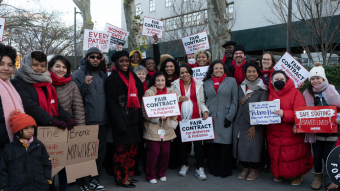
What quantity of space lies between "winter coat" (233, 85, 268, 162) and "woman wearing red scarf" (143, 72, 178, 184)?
3.87 ft

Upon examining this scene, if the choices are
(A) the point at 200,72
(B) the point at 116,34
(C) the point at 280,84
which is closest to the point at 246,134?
(C) the point at 280,84

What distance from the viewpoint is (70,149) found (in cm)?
392

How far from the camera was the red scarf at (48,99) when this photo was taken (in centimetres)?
368

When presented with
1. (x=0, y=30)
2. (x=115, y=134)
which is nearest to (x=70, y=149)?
(x=115, y=134)

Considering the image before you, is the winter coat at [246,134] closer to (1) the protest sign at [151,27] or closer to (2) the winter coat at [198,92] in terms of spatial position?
(2) the winter coat at [198,92]

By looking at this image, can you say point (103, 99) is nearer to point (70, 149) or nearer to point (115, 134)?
point (115, 134)

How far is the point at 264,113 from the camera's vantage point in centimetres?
451

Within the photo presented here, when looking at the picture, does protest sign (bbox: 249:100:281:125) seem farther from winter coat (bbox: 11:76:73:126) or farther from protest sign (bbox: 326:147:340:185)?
winter coat (bbox: 11:76:73:126)

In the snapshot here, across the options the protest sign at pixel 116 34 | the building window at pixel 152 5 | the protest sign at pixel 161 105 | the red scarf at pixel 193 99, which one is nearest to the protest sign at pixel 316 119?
the red scarf at pixel 193 99

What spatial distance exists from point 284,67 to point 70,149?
439cm

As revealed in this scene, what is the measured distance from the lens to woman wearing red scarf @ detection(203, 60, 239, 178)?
5012 millimetres

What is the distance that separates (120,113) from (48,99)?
113cm

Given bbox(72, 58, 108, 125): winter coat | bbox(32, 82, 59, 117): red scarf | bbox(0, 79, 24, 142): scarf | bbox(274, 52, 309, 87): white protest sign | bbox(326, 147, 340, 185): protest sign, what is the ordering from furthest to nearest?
bbox(274, 52, 309, 87): white protest sign, bbox(72, 58, 108, 125): winter coat, bbox(32, 82, 59, 117): red scarf, bbox(0, 79, 24, 142): scarf, bbox(326, 147, 340, 185): protest sign

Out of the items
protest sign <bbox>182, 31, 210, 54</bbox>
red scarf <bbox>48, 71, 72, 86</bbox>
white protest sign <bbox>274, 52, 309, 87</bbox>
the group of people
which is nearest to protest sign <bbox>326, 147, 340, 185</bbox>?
the group of people
